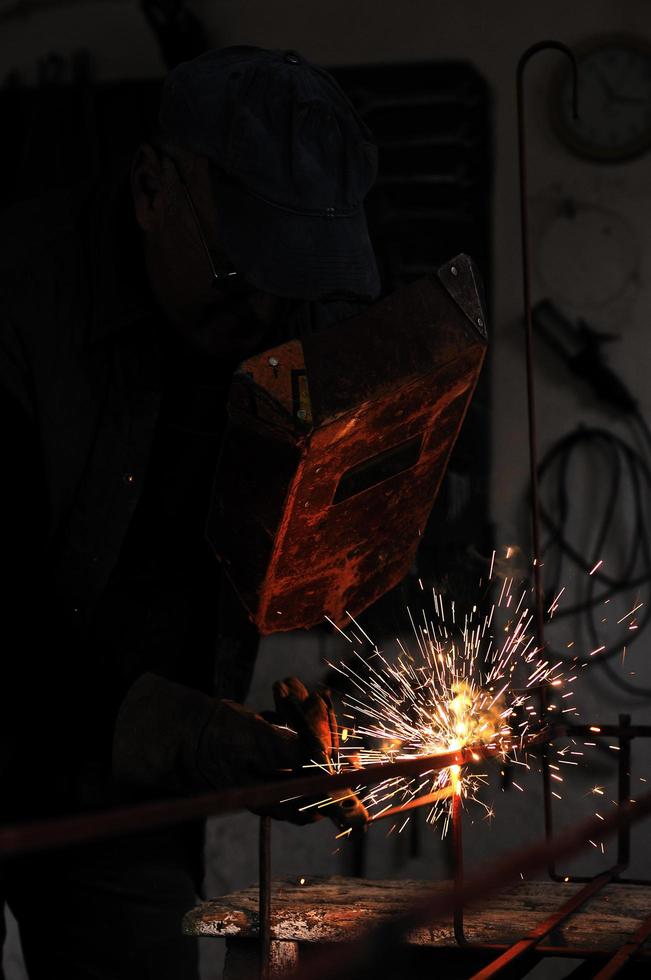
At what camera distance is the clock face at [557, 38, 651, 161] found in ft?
10.7

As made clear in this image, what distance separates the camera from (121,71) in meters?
3.58

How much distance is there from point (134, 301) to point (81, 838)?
1014 millimetres

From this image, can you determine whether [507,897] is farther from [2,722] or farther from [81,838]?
[81,838]

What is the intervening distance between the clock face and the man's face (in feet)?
6.39

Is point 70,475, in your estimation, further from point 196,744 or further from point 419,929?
point 419,929

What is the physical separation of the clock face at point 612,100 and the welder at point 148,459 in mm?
1731

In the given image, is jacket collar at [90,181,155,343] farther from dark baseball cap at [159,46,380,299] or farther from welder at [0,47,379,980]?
dark baseball cap at [159,46,380,299]

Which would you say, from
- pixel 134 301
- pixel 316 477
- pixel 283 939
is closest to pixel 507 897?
pixel 283 939

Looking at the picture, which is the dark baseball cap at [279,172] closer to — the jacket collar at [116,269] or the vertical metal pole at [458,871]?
the jacket collar at [116,269]

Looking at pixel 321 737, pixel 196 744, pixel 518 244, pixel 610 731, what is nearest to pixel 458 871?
pixel 321 737

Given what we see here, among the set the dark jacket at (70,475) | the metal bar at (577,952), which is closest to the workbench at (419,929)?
the metal bar at (577,952)

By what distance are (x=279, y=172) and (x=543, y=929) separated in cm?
95

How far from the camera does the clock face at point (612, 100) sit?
3248 millimetres

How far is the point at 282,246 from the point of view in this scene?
1490mm
